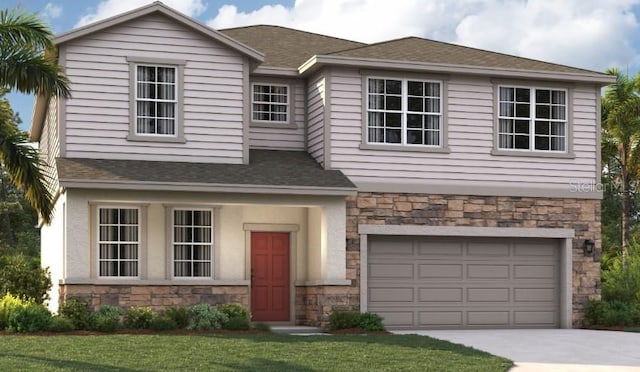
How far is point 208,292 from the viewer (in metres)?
21.5

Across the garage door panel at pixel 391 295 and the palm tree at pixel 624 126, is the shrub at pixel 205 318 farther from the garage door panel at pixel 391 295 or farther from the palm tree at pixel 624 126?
the palm tree at pixel 624 126

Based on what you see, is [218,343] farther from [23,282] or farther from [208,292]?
[23,282]

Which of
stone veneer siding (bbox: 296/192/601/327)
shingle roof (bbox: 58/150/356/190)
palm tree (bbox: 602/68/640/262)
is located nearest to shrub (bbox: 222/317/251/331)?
stone veneer siding (bbox: 296/192/601/327)

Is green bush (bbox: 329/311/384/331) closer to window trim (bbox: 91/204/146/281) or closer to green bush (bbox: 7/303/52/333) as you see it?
window trim (bbox: 91/204/146/281)

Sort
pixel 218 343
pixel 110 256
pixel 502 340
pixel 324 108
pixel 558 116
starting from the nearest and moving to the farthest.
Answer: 1. pixel 218 343
2. pixel 502 340
3. pixel 110 256
4. pixel 324 108
5. pixel 558 116

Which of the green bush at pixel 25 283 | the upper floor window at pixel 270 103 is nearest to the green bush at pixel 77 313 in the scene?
the green bush at pixel 25 283

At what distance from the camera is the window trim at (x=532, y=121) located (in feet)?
78.3

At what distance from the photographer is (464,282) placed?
23672 mm

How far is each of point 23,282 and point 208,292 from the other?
3.92 metres

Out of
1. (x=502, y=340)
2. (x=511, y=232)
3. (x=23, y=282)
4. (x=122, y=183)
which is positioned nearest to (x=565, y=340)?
(x=502, y=340)

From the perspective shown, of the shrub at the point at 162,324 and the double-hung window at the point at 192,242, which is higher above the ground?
the double-hung window at the point at 192,242

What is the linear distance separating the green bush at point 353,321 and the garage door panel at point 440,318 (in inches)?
79.5

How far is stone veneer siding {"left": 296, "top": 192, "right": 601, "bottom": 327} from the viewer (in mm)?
22359

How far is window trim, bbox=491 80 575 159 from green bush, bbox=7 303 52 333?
10.8 metres
